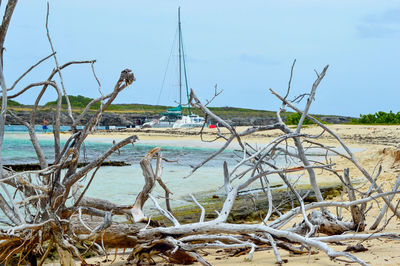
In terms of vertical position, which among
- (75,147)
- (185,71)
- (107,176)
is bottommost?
(107,176)

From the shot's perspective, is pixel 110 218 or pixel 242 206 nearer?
pixel 110 218

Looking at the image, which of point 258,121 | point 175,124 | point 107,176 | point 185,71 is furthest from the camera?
point 258,121

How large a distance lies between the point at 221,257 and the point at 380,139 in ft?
73.3

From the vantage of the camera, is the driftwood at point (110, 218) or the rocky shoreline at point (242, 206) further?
the rocky shoreline at point (242, 206)

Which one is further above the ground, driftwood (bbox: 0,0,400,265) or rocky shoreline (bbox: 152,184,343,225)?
driftwood (bbox: 0,0,400,265)

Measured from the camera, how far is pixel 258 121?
70938 mm

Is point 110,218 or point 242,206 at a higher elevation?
point 110,218

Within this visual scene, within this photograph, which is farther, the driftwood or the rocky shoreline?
the rocky shoreline

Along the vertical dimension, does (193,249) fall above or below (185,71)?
below

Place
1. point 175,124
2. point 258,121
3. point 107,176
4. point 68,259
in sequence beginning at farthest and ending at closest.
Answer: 1. point 258,121
2. point 175,124
3. point 107,176
4. point 68,259

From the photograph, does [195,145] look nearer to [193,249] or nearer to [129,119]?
[193,249]

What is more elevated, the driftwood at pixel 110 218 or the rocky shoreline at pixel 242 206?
the driftwood at pixel 110 218

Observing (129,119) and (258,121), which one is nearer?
(258,121)

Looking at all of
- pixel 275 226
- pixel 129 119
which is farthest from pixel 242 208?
pixel 129 119
